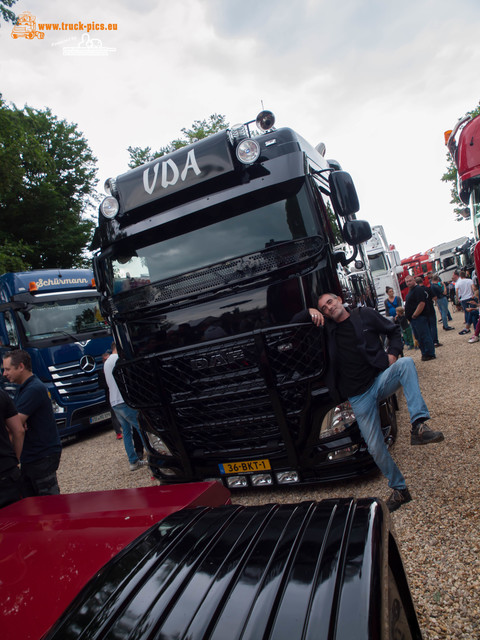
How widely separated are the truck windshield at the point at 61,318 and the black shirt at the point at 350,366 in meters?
7.38

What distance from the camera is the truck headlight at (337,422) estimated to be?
3664mm

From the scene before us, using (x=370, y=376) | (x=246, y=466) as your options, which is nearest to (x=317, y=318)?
(x=370, y=376)

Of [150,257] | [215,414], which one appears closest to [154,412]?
[215,414]

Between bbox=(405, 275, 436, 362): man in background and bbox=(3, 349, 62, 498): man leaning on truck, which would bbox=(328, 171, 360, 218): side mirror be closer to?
bbox=(3, 349, 62, 498): man leaning on truck

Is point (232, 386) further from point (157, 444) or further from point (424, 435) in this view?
point (424, 435)

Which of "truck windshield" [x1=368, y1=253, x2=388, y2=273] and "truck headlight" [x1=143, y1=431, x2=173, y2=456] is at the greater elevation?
"truck windshield" [x1=368, y1=253, x2=388, y2=273]

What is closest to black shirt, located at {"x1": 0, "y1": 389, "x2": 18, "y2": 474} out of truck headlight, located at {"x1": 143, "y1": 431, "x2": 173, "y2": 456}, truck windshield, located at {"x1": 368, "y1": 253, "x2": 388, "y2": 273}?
truck headlight, located at {"x1": 143, "y1": 431, "x2": 173, "y2": 456}

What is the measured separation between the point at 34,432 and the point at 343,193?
375cm

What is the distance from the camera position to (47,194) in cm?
2055

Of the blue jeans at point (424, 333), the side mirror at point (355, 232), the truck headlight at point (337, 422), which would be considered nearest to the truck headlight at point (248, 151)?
the side mirror at point (355, 232)

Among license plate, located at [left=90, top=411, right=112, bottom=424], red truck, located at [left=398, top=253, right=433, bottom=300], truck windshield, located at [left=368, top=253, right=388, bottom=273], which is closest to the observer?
license plate, located at [left=90, top=411, right=112, bottom=424]

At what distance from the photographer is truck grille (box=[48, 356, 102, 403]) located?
8859 mm

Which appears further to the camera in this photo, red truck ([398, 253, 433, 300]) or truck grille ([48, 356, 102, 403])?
red truck ([398, 253, 433, 300])

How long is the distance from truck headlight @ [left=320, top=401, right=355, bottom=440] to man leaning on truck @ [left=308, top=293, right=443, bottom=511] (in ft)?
0.57
